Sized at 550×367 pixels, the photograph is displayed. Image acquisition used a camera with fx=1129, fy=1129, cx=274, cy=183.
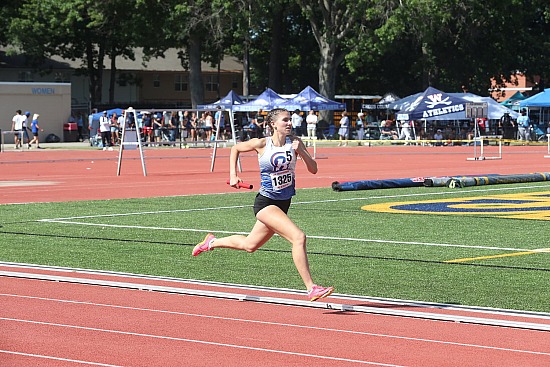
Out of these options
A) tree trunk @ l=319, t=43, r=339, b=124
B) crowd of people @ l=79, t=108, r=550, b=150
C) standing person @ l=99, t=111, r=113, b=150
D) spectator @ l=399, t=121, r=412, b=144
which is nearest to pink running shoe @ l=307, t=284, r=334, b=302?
crowd of people @ l=79, t=108, r=550, b=150

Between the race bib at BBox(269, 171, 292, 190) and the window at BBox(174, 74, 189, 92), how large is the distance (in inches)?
3850

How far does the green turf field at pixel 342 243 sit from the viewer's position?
11.0 meters

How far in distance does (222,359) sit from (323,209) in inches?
450

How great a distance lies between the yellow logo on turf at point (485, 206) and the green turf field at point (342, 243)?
17mm

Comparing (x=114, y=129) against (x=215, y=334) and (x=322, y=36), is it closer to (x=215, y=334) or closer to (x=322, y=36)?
(x=322, y=36)

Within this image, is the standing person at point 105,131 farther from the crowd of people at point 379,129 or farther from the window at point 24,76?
the window at point 24,76

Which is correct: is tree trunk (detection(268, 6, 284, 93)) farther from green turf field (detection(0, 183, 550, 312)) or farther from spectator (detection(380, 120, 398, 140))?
green turf field (detection(0, 183, 550, 312))

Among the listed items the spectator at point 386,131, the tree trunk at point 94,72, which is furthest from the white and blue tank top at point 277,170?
the tree trunk at point 94,72

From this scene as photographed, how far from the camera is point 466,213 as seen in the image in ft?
58.8

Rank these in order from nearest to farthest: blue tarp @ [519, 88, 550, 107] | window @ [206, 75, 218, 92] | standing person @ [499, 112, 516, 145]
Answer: blue tarp @ [519, 88, 550, 107] < standing person @ [499, 112, 516, 145] < window @ [206, 75, 218, 92]

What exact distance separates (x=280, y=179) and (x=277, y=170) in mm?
89

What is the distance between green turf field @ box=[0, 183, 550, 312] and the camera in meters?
11.0

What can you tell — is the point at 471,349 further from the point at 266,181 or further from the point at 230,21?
the point at 230,21

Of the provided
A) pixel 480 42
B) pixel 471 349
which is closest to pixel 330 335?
pixel 471 349
